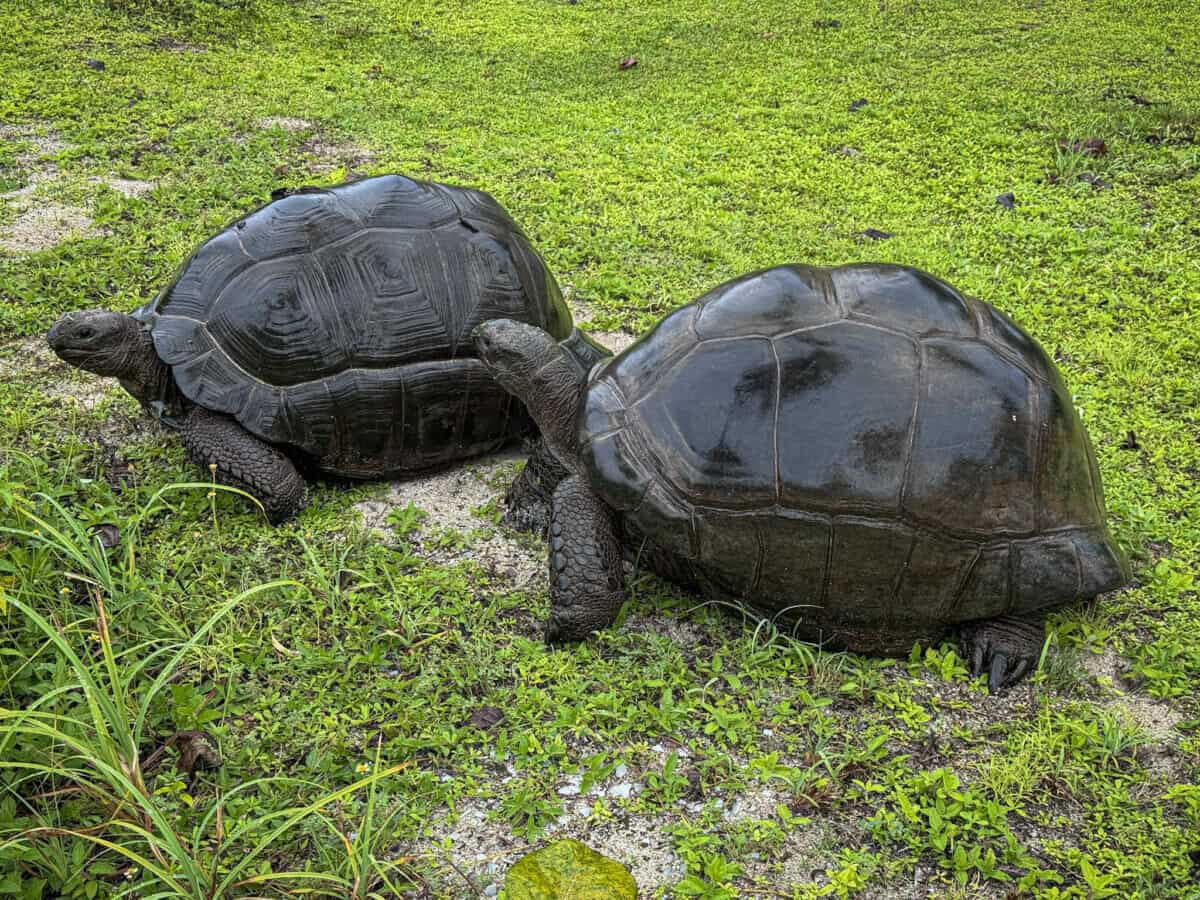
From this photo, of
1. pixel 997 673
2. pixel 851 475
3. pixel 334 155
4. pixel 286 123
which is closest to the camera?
pixel 851 475

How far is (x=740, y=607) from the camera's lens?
124 inches

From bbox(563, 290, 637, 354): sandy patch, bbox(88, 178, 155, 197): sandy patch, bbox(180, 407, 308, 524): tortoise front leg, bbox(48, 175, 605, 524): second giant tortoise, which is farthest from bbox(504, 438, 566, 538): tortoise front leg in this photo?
bbox(88, 178, 155, 197): sandy patch

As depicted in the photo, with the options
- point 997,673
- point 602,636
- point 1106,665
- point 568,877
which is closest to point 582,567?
point 602,636

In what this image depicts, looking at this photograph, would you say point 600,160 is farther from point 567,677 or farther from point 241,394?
point 567,677

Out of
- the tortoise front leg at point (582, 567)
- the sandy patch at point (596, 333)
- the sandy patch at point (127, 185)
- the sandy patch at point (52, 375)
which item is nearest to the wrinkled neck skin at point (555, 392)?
the tortoise front leg at point (582, 567)

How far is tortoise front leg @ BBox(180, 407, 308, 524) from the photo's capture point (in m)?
3.52

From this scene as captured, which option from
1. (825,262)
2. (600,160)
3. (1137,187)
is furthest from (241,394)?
(1137,187)

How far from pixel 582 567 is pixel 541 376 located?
2.39 feet

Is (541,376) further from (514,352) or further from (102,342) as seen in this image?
(102,342)

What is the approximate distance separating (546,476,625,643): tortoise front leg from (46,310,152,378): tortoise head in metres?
1.68

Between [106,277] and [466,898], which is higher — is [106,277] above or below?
above

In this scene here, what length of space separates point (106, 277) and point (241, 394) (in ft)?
6.19

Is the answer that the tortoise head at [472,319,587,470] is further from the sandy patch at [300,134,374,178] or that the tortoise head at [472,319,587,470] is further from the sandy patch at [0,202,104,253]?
the sandy patch at [300,134,374,178]

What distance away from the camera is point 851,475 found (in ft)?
9.39
